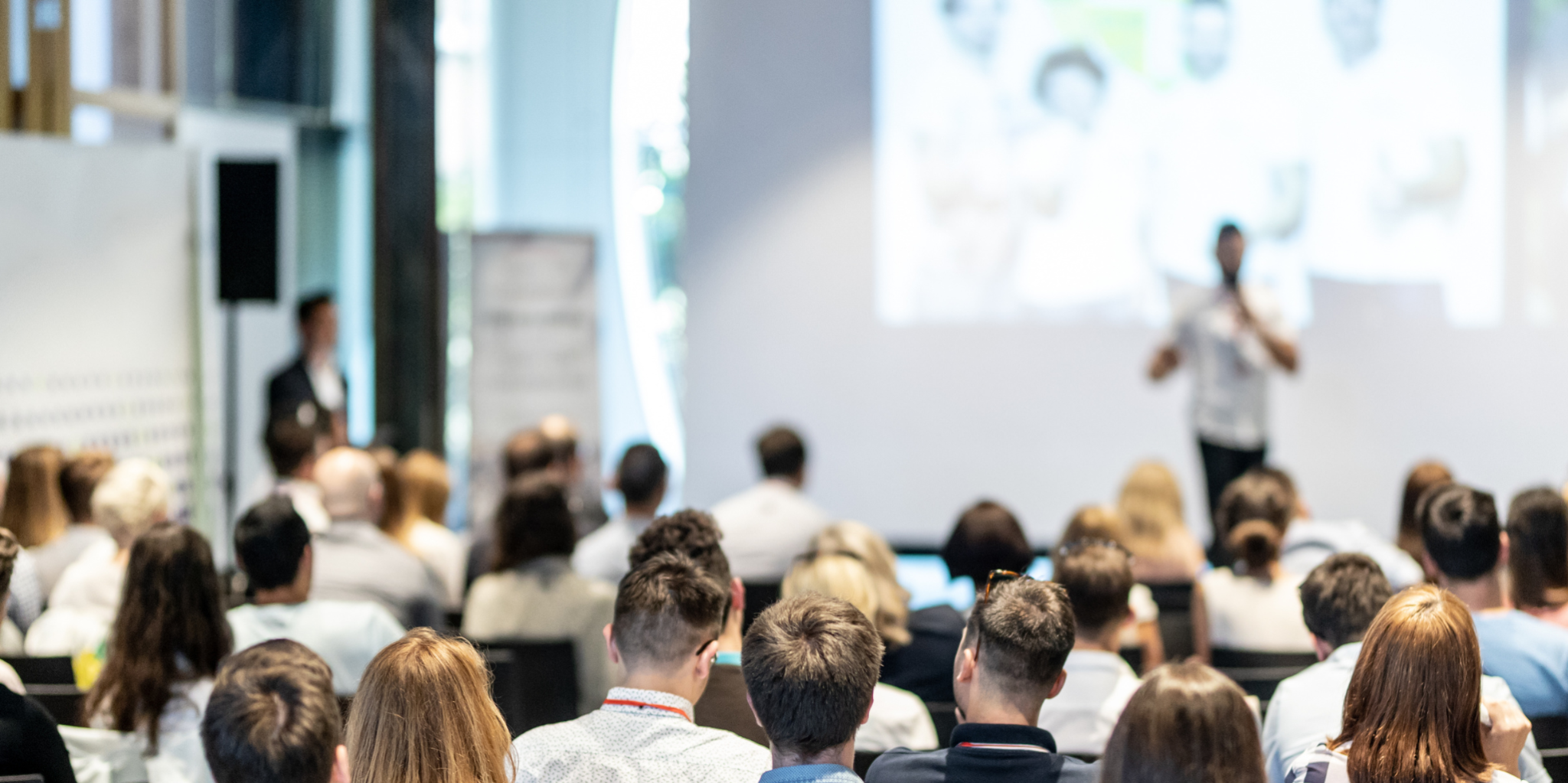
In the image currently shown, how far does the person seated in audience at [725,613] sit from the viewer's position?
2590 mm

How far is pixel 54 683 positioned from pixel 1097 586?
2283mm

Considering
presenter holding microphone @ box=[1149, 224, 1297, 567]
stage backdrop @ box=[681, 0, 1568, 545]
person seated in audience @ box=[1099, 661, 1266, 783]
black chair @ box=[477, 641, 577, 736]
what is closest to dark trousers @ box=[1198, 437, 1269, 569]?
presenter holding microphone @ box=[1149, 224, 1297, 567]

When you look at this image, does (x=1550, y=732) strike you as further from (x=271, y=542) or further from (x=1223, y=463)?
(x=1223, y=463)

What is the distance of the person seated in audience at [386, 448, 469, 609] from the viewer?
4590 millimetres

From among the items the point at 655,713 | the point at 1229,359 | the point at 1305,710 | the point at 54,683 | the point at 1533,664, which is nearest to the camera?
the point at 655,713

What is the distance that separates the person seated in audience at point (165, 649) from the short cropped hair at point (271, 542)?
0.19 m

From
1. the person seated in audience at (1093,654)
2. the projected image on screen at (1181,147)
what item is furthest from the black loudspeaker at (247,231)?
the person seated in audience at (1093,654)

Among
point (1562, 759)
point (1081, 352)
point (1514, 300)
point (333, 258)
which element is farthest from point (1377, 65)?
point (333, 258)

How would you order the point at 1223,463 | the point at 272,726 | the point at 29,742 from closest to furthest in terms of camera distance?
the point at 272,726, the point at 29,742, the point at 1223,463

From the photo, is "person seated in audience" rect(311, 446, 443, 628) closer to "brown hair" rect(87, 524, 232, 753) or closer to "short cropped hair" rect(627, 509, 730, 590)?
"brown hair" rect(87, 524, 232, 753)

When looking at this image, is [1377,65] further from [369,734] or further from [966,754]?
[369,734]

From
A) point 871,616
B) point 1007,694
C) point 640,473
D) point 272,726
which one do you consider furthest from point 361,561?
point 1007,694

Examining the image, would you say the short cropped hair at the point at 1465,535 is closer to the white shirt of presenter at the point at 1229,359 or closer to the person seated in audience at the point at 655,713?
the person seated in audience at the point at 655,713

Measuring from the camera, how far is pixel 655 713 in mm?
2133
